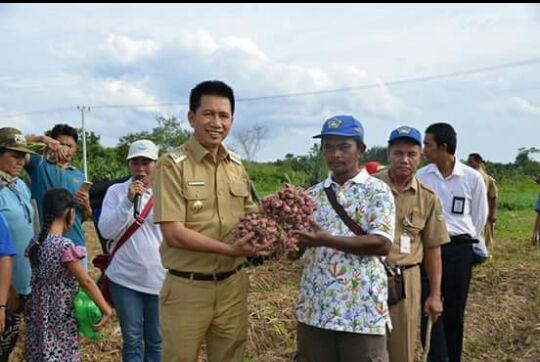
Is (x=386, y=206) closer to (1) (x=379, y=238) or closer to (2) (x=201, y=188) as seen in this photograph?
(1) (x=379, y=238)

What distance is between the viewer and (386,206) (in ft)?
10.6

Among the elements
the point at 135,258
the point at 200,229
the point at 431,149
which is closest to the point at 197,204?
the point at 200,229

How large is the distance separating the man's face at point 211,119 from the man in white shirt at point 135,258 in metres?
1.08

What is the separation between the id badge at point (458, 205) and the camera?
489cm

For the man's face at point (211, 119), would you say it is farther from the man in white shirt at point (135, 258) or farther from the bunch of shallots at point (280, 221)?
the man in white shirt at point (135, 258)

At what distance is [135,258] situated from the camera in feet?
14.2

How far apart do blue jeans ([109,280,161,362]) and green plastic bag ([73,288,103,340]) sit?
464 mm

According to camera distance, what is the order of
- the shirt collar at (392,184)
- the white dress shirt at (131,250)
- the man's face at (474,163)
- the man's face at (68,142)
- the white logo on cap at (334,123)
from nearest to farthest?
the white logo on cap at (334,123)
the shirt collar at (392,184)
the white dress shirt at (131,250)
the man's face at (68,142)
the man's face at (474,163)

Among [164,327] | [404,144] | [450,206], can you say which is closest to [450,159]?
[450,206]

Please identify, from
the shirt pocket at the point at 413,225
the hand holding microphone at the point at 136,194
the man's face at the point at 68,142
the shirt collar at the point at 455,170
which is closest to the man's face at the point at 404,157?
the shirt pocket at the point at 413,225

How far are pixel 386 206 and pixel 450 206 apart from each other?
1.89 meters

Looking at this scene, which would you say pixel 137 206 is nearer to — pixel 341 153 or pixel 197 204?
pixel 197 204

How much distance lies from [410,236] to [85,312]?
212 cm

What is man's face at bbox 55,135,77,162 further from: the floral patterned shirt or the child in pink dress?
A: the floral patterned shirt
